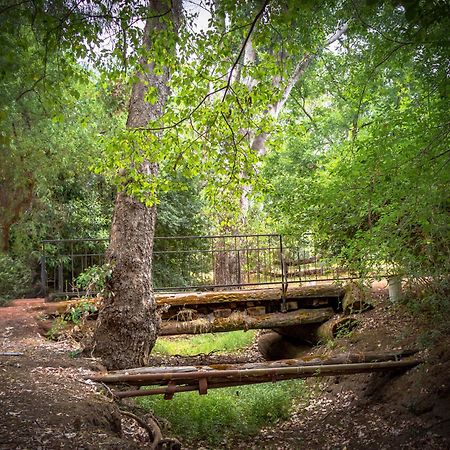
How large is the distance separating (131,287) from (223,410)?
2.16 m

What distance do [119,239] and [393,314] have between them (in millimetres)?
4525

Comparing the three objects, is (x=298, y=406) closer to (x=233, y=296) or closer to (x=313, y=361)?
(x=313, y=361)

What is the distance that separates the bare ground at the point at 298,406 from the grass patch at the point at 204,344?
3.28 m

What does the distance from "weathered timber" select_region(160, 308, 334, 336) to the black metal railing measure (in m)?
0.66

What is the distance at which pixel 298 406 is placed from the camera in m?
6.92

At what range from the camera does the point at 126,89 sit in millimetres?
11125

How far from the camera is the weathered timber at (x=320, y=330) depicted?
Answer: 8109mm

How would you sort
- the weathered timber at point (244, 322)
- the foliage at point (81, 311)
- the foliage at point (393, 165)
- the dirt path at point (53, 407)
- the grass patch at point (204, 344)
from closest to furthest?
the dirt path at point (53, 407), the foliage at point (393, 165), the foliage at point (81, 311), the weathered timber at point (244, 322), the grass patch at point (204, 344)

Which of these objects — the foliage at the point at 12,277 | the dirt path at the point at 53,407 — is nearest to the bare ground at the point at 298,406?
the dirt path at the point at 53,407

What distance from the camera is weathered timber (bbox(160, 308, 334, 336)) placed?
27.0 ft

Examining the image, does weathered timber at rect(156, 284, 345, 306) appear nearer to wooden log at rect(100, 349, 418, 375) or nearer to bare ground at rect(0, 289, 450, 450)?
bare ground at rect(0, 289, 450, 450)

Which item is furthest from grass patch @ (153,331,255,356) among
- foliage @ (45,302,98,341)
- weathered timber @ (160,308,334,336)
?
foliage @ (45,302,98,341)

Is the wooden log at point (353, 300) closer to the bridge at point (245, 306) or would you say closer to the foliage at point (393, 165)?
the bridge at point (245, 306)

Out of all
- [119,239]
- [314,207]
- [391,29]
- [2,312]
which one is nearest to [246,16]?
[391,29]
